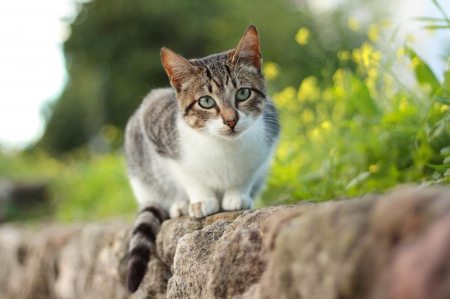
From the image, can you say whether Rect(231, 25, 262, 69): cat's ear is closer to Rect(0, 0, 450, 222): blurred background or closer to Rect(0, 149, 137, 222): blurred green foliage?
Rect(0, 0, 450, 222): blurred background

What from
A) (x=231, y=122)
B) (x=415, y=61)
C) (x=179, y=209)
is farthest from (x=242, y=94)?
(x=415, y=61)

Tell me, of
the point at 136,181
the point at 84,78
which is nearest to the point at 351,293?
the point at 136,181

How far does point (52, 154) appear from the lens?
1588 centimetres

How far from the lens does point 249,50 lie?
206 cm

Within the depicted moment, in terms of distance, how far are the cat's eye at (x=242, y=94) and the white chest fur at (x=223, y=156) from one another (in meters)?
0.15

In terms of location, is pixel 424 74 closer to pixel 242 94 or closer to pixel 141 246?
pixel 242 94

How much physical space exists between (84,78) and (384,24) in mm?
14338

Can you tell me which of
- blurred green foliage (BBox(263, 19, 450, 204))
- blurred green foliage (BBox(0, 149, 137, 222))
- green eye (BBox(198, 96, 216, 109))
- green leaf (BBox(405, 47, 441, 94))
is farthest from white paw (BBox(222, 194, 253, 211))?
blurred green foliage (BBox(0, 149, 137, 222))

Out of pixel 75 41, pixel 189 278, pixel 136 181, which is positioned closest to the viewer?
pixel 189 278

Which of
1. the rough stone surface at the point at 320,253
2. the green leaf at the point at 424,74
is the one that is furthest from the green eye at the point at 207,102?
the green leaf at the point at 424,74

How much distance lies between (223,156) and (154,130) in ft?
1.70

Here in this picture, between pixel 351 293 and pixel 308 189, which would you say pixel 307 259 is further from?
pixel 308 189

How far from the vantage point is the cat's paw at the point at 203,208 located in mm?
1959

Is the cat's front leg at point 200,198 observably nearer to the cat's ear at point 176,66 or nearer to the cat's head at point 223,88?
the cat's head at point 223,88
